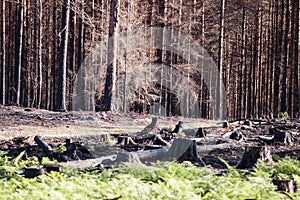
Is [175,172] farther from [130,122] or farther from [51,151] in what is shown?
[130,122]

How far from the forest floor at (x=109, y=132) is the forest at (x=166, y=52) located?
11.2 meters

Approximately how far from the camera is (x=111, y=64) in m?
24.0

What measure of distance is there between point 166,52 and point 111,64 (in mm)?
16354

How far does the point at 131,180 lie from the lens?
20.7 feet

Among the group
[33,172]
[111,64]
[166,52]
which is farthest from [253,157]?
[166,52]

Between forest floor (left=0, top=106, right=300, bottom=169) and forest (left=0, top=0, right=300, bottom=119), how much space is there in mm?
11197

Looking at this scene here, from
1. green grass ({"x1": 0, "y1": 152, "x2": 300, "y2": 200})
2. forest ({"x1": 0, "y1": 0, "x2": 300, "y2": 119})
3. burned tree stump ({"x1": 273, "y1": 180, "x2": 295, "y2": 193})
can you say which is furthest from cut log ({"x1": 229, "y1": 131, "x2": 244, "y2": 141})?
forest ({"x1": 0, "y1": 0, "x2": 300, "y2": 119})

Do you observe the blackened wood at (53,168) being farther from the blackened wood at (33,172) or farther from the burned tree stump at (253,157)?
the burned tree stump at (253,157)

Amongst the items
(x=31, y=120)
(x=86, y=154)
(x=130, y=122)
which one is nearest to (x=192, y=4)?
(x=130, y=122)

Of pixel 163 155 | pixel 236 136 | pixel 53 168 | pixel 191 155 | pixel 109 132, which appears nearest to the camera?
pixel 53 168

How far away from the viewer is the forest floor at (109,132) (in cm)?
1119

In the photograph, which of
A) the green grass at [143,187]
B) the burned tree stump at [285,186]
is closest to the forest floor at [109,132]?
the green grass at [143,187]

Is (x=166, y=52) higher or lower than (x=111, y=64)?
higher

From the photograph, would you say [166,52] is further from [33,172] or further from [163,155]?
[33,172]
